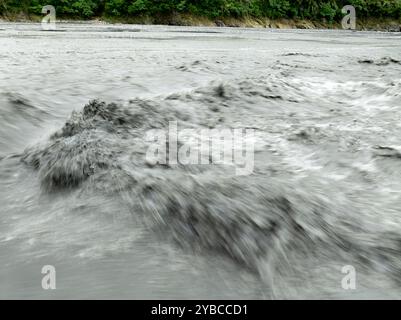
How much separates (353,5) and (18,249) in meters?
86.9

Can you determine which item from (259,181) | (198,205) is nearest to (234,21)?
(259,181)

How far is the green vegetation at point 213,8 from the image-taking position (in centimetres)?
5391

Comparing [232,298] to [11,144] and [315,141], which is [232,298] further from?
[11,144]

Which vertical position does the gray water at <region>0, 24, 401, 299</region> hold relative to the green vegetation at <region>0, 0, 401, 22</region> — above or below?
below

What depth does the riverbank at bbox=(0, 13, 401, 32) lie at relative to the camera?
54997 mm

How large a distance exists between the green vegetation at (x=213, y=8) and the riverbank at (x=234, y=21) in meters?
0.53

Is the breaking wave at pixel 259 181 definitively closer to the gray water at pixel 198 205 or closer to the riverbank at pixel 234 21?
the gray water at pixel 198 205

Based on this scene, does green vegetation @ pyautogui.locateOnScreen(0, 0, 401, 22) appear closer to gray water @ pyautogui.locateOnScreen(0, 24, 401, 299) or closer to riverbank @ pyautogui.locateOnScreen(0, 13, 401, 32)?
riverbank @ pyautogui.locateOnScreen(0, 13, 401, 32)

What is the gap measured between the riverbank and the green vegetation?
530 millimetres

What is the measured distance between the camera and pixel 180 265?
2232mm

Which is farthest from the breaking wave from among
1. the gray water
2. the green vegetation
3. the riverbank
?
the green vegetation

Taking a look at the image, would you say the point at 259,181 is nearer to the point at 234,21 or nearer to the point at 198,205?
the point at 198,205

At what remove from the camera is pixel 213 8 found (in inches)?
2403

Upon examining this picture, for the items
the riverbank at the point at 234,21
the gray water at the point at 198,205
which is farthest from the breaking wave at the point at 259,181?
the riverbank at the point at 234,21
